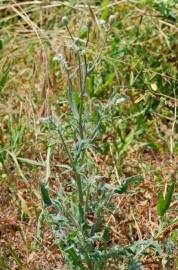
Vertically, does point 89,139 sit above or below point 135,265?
above

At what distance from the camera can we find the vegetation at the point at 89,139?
166 centimetres

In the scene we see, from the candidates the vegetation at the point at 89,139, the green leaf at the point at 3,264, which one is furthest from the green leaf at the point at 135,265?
the green leaf at the point at 3,264

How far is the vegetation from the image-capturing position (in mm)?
1661

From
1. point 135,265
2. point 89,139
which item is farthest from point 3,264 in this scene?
point 89,139

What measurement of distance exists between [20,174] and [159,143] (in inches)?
22.5

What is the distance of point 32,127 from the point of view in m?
2.41

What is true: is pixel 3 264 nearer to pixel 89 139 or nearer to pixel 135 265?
pixel 135 265

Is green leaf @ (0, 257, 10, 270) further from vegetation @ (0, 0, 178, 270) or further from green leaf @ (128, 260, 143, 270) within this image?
green leaf @ (128, 260, 143, 270)

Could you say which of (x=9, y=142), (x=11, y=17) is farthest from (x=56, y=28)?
(x=9, y=142)

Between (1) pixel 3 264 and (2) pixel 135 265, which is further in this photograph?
(1) pixel 3 264

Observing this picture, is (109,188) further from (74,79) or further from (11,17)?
(11,17)

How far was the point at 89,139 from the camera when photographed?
5.20ft

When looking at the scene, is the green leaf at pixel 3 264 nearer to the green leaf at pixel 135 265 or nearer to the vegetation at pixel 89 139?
the vegetation at pixel 89 139

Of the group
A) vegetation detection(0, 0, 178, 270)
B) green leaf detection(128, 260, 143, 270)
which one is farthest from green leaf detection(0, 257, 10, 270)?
green leaf detection(128, 260, 143, 270)
